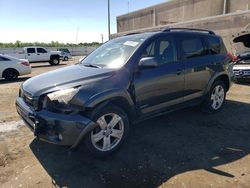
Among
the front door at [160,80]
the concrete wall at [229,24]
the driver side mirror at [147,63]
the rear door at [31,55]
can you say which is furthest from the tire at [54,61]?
the driver side mirror at [147,63]

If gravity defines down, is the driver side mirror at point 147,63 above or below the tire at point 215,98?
above

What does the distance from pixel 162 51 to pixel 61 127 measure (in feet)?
7.55

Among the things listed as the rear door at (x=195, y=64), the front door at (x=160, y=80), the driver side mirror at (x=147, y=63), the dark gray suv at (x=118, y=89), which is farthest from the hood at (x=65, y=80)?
the rear door at (x=195, y=64)

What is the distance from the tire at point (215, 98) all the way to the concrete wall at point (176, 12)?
18029mm

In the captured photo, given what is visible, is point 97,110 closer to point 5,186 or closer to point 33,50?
point 5,186

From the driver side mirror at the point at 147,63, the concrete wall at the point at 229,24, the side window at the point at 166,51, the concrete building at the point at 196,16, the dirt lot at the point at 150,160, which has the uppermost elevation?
the concrete building at the point at 196,16

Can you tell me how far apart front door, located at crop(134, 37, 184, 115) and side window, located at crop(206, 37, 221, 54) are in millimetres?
1294

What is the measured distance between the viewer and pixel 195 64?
16.4 ft

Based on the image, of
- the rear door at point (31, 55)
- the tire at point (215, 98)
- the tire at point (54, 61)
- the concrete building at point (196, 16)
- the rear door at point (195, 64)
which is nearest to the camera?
the rear door at point (195, 64)

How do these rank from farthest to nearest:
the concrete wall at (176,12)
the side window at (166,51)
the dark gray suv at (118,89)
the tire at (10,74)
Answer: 1. the concrete wall at (176,12)
2. the tire at (10,74)
3. the side window at (166,51)
4. the dark gray suv at (118,89)

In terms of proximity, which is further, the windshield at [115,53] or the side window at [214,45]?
the side window at [214,45]

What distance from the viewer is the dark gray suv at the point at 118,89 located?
3.30 metres

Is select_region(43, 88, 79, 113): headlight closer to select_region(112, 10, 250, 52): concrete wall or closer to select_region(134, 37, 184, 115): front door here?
select_region(134, 37, 184, 115): front door

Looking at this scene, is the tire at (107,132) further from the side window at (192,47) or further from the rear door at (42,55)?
the rear door at (42,55)
